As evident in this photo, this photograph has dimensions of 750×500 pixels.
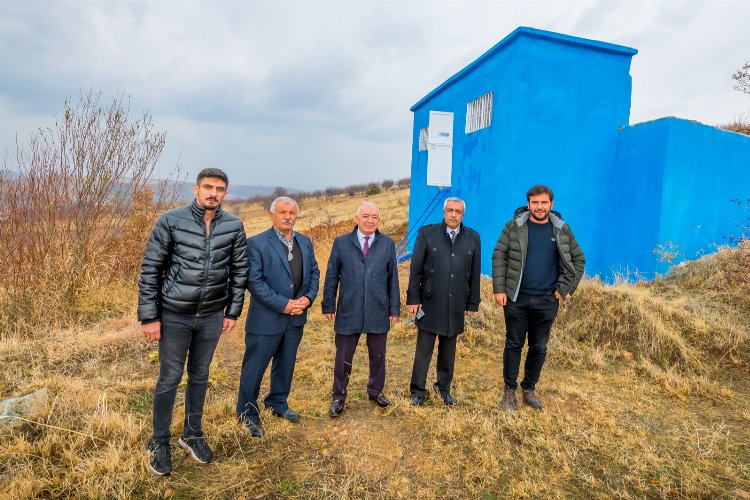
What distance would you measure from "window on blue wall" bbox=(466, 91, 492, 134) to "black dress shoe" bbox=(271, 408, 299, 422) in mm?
7213

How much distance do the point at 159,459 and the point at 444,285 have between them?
2.57m

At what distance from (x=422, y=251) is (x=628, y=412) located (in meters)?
2.49

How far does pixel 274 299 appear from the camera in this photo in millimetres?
3176

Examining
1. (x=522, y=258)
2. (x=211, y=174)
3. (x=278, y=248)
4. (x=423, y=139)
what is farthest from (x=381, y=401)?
(x=423, y=139)

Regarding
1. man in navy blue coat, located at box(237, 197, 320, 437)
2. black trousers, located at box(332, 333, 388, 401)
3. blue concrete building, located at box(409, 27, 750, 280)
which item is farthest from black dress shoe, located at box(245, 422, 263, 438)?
blue concrete building, located at box(409, 27, 750, 280)

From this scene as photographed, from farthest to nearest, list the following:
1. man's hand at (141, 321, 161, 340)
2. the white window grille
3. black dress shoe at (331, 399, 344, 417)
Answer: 1. the white window grille
2. black dress shoe at (331, 399, 344, 417)
3. man's hand at (141, 321, 161, 340)

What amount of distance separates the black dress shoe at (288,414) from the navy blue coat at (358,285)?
788 millimetres

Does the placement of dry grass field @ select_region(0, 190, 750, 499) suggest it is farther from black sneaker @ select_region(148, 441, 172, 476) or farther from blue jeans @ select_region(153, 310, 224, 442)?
blue jeans @ select_region(153, 310, 224, 442)

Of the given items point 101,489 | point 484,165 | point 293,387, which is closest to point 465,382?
point 293,387

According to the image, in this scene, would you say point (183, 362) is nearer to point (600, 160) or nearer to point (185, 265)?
point (185, 265)

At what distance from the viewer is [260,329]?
3252 mm

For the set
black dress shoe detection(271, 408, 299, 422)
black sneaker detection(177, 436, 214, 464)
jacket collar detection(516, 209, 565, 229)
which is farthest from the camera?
jacket collar detection(516, 209, 565, 229)

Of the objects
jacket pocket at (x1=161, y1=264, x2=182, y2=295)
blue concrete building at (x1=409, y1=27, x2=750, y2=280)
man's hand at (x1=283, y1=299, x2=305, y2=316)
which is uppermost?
blue concrete building at (x1=409, y1=27, x2=750, y2=280)

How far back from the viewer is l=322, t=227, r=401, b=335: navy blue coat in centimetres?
364
